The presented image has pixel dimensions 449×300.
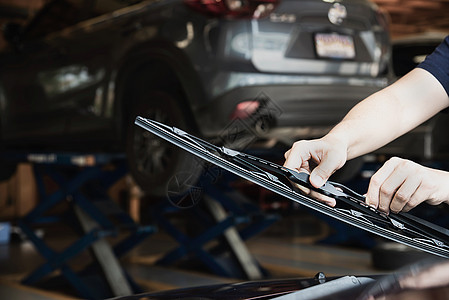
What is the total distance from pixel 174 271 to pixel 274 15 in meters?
2.70

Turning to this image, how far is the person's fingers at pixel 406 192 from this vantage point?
0.73 meters

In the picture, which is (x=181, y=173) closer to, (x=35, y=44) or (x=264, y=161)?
(x=264, y=161)

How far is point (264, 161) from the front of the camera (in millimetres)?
727

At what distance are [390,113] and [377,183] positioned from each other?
0.21 metres

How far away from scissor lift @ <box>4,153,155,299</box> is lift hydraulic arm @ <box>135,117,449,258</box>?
2.69 meters

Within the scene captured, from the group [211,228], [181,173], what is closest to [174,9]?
[181,173]

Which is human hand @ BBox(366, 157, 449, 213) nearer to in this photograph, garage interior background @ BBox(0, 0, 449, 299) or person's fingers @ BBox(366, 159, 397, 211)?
person's fingers @ BBox(366, 159, 397, 211)

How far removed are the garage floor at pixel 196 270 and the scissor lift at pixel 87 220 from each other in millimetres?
153

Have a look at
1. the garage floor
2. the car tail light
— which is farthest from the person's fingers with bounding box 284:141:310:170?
the garage floor

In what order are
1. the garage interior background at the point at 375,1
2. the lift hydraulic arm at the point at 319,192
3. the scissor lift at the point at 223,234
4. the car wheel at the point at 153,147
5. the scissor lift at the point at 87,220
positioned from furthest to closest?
the garage interior background at the point at 375,1
the scissor lift at the point at 223,234
the scissor lift at the point at 87,220
the car wheel at the point at 153,147
the lift hydraulic arm at the point at 319,192

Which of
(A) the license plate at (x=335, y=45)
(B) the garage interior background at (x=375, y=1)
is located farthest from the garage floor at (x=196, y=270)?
(A) the license plate at (x=335, y=45)

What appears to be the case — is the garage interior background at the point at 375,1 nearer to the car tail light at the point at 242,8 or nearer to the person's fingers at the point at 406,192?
the car tail light at the point at 242,8

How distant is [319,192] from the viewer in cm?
71

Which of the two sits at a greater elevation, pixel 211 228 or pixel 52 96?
pixel 52 96
